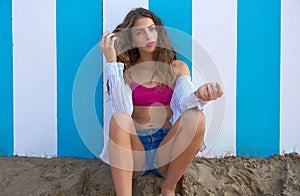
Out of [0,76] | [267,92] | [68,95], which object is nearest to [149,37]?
[68,95]

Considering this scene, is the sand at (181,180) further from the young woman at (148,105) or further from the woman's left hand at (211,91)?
the woman's left hand at (211,91)

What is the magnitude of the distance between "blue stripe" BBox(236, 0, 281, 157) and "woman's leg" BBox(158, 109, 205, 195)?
0.46 m

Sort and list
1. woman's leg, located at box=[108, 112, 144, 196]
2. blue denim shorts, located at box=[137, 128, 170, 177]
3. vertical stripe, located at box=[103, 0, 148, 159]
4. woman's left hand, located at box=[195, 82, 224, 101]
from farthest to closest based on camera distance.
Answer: vertical stripe, located at box=[103, 0, 148, 159], blue denim shorts, located at box=[137, 128, 170, 177], woman's leg, located at box=[108, 112, 144, 196], woman's left hand, located at box=[195, 82, 224, 101]

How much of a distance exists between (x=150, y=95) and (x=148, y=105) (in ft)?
0.13

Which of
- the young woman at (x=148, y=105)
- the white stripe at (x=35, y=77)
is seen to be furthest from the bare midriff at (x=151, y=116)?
the white stripe at (x=35, y=77)

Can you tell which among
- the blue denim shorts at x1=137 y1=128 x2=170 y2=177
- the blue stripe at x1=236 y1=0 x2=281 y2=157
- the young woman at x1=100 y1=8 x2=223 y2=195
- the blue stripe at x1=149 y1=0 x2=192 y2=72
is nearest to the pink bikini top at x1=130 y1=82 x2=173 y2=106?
the young woman at x1=100 y1=8 x2=223 y2=195

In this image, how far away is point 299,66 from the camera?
1.94m

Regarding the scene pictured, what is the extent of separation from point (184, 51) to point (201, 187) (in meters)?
0.59

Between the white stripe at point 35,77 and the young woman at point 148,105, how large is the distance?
38 centimetres

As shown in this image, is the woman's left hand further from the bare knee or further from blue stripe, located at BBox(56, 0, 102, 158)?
blue stripe, located at BBox(56, 0, 102, 158)

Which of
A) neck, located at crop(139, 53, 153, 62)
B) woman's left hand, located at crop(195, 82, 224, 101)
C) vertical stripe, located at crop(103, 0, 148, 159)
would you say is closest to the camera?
woman's left hand, located at crop(195, 82, 224, 101)

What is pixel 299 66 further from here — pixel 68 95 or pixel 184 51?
pixel 68 95

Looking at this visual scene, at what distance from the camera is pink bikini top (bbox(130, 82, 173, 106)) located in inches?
66.6

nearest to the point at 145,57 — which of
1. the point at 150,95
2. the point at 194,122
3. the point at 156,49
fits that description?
the point at 156,49
